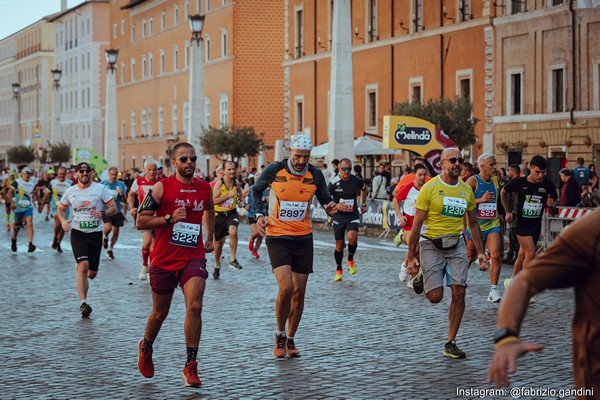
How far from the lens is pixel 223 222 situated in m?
20.7

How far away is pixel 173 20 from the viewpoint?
265ft

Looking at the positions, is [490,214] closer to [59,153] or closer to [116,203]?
[116,203]

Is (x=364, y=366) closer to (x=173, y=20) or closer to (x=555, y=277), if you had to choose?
(x=555, y=277)

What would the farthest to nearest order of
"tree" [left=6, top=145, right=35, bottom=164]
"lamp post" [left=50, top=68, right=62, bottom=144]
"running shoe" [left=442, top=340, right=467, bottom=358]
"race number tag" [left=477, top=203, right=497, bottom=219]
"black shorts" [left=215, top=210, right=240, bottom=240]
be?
"tree" [left=6, top=145, right=35, bottom=164] < "lamp post" [left=50, top=68, right=62, bottom=144] < "black shorts" [left=215, top=210, right=240, bottom=240] < "race number tag" [left=477, top=203, right=497, bottom=219] < "running shoe" [left=442, top=340, right=467, bottom=358]

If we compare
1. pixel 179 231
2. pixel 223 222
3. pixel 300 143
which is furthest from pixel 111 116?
pixel 179 231

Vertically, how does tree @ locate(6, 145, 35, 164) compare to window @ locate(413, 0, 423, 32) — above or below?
below

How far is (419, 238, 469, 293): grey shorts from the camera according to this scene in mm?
11109

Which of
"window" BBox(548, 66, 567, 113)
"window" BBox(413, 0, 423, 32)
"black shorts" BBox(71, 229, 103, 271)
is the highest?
"window" BBox(413, 0, 423, 32)

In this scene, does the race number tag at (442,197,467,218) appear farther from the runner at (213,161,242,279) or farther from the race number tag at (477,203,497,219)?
the runner at (213,161,242,279)

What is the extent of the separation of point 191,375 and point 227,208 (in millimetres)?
11722

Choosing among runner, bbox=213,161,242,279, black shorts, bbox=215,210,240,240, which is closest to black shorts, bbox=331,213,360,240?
runner, bbox=213,161,242,279

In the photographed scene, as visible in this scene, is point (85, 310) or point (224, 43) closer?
point (85, 310)

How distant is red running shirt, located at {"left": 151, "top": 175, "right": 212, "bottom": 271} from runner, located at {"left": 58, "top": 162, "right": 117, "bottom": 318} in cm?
441

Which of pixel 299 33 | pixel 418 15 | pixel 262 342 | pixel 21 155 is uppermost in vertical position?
pixel 299 33
